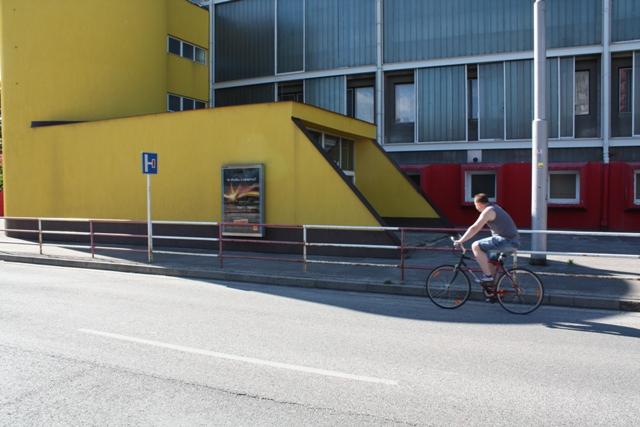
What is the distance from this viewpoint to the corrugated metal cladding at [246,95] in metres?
29.4

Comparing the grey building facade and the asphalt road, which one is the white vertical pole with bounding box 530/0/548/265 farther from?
the grey building facade

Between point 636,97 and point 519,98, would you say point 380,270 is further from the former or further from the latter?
point 636,97

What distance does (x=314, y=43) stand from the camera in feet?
90.5

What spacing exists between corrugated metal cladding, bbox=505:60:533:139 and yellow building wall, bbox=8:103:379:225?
486 inches

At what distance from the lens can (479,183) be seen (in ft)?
78.6

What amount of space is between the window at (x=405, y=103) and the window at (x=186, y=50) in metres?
9.88

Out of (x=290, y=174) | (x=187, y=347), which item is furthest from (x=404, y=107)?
(x=187, y=347)

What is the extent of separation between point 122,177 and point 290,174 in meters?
6.30

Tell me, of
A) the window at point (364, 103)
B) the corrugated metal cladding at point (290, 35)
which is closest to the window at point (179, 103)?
the corrugated metal cladding at point (290, 35)

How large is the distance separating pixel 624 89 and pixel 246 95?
18153mm

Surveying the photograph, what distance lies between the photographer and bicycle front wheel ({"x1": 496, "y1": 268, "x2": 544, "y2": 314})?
27.0 feet

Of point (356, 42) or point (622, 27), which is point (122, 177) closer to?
point (356, 42)

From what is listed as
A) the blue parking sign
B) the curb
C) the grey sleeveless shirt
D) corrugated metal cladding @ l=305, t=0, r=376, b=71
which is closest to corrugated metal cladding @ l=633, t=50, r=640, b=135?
corrugated metal cladding @ l=305, t=0, r=376, b=71

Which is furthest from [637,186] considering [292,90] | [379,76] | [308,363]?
[308,363]
